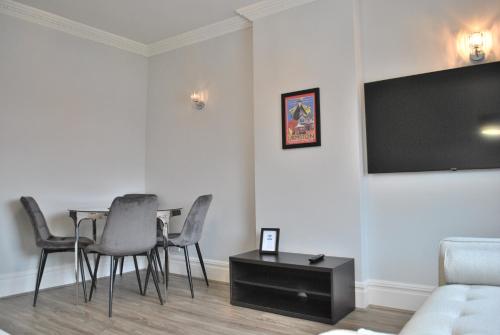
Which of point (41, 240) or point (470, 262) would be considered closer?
point (470, 262)

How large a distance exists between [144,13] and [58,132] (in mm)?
1499

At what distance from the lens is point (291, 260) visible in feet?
10.3

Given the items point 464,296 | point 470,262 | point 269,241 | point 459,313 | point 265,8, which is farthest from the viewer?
point 265,8

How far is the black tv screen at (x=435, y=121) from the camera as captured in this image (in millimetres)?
2756

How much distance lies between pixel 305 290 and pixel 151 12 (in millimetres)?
3010

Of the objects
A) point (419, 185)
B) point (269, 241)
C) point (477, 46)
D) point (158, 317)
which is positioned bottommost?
point (158, 317)

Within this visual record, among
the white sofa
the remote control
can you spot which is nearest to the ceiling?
the remote control

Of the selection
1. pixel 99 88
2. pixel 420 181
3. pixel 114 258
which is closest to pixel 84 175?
pixel 99 88

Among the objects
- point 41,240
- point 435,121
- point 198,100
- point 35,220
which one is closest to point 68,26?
point 198,100

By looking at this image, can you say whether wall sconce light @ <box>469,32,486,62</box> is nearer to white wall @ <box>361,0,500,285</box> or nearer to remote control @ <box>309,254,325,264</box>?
white wall @ <box>361,0,500,285</box>

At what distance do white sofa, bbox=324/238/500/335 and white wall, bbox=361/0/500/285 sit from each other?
860mm

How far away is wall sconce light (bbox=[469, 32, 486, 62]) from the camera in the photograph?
281 cm

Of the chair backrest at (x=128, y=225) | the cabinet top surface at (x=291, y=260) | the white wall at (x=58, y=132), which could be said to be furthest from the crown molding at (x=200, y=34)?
the cabinet top surface at (x=291, y=260)

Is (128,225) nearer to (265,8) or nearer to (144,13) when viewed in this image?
(144,13)
